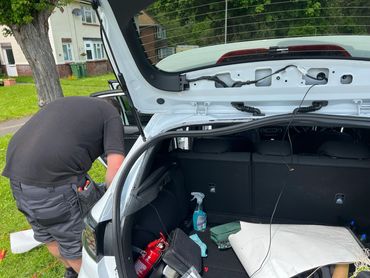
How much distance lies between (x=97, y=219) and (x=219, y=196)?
1098 millimetres

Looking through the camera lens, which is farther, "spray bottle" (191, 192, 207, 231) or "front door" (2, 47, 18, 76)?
"front door" (2, 47, 18, 76)

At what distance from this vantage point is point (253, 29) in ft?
5.78

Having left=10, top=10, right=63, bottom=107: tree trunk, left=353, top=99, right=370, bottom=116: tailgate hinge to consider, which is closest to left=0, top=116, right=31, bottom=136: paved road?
left=10, top=10, right=63, bottom=107: tree trunk

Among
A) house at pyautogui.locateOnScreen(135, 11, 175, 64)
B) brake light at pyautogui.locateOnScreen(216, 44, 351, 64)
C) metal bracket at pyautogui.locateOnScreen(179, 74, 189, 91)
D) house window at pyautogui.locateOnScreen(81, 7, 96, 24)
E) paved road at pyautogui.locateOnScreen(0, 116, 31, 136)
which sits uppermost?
house window at pyautogui.locateOnScreen(81, 7, 96, 24)

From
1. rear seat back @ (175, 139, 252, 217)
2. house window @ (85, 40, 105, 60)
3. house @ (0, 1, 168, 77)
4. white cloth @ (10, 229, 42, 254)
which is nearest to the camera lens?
rear seat back @ (175, 139, 252, 217)

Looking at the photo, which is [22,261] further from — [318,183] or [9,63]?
[9,63]

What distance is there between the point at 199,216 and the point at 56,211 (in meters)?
1.03

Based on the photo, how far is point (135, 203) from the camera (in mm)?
1599

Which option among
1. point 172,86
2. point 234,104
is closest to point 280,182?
point 234,104

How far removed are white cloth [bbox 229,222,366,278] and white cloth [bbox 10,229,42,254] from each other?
6.60 ft

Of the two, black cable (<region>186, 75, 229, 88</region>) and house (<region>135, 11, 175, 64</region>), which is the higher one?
house (<region>135, 11, 175, 64</region>)

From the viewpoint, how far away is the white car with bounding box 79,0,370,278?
1.58 metres

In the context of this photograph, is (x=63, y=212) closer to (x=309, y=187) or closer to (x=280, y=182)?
(x=280, y=182)

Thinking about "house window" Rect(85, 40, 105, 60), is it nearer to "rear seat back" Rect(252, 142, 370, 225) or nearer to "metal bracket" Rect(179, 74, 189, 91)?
"metal bracket" Rect(179, 74, 189, 91)
